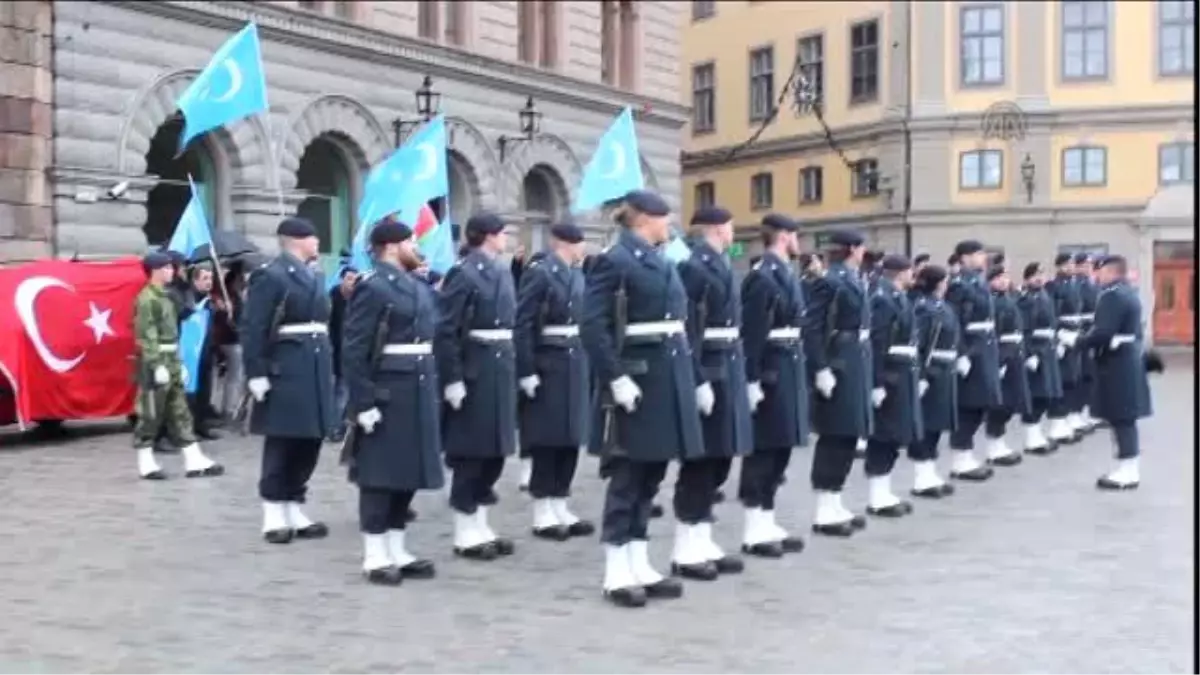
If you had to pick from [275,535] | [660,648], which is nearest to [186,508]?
[275,535]

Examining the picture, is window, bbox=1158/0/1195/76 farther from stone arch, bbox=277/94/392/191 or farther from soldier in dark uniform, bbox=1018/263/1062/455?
soldier in dark uniform, bbox=1018/263/1062/455

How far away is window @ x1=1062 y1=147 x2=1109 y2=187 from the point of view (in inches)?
1617

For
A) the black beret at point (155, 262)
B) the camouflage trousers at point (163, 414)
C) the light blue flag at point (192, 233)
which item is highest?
the light blue flag at point (192, 233)

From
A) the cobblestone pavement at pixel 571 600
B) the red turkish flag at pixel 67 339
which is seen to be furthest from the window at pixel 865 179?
the cobblestone pavement at pixel 571 600

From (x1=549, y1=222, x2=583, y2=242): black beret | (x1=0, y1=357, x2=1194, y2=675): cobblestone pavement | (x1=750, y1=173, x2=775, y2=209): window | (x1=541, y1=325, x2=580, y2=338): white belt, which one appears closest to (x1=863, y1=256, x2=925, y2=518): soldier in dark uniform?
(x1=0, y1=357, x2=1194, y2=675): cobblestone pavement

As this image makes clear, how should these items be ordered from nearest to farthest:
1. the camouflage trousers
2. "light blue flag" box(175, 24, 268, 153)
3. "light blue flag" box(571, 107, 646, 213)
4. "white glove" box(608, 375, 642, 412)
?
"white glove" box(608, 375, 642, 412), the camouflage trousers, "light blue flag" box(175, 24, 268, 153), "light blue flag" box(571, 107, 646, 213)

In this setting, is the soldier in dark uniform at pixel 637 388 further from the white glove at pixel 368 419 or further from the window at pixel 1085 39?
the window at pixel 1085 39

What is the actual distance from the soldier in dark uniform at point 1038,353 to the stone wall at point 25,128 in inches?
454

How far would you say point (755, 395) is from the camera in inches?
376

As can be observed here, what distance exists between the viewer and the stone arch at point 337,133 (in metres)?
22.9

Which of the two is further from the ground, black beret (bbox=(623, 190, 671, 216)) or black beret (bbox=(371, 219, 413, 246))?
black beret (bbox=(623, 190, 671, 216))

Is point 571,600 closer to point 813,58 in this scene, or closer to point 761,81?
point 813,58

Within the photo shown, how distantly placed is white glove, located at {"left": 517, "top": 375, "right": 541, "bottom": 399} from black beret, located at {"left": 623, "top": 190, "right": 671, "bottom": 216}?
185 cm

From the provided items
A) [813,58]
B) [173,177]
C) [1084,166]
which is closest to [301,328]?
[173,177]
